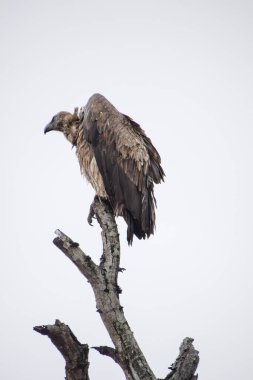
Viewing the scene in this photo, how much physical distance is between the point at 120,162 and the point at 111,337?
3.68 metres

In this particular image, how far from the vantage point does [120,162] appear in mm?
8180

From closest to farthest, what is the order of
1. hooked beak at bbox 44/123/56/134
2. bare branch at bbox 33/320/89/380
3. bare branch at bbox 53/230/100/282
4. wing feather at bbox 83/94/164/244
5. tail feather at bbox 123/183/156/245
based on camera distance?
bare branch at bbox 33/320/89/380, bare branch at bbox 53/230/100/282, tail feather at bbox 123/183/156/245, wing feather at bbox 83/94/164/244, hooked beak at bbox 44/123/56/134

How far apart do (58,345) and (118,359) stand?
0.67 meters

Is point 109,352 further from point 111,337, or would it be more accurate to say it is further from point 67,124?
point 67,124

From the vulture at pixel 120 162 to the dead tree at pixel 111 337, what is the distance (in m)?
2.19

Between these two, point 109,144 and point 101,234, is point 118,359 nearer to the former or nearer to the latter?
point 101,234

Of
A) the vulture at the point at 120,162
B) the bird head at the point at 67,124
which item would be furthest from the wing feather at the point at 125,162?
the bird head at the point at 67,124

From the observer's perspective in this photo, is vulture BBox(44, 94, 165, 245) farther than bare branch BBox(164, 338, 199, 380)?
Yes

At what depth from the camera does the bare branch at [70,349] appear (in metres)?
4.48

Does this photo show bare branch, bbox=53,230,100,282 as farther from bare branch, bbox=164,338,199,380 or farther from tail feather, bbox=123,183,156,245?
tail feather, bbox=123,183,156,245

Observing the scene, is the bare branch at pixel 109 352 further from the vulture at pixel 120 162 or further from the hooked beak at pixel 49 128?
the hooked beak at pixel 49 128

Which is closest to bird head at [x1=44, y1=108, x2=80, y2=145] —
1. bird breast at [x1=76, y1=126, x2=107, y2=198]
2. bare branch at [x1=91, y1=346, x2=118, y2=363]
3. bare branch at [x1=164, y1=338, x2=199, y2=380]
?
bird breast at [x1=76, y1=126, x2=107, y2=198]

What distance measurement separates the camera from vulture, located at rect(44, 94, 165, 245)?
7.69 m

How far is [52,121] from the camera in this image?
9508 millimetres
